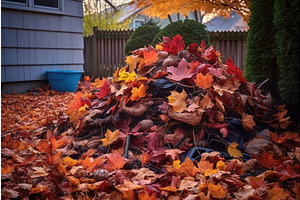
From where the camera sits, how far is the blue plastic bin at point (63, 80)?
5552 mm

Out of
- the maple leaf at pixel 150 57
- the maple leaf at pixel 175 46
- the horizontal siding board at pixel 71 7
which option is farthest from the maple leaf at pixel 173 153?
the horizontal siding board at pixel 71 7

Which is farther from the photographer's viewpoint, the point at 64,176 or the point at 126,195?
the point at 64,176

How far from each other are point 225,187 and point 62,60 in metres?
5.47

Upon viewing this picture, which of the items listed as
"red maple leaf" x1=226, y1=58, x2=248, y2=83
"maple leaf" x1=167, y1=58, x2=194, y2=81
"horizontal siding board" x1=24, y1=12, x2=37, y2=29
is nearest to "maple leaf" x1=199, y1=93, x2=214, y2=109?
"maple leaf" x1=167, y1=58, x2=194, y2=81

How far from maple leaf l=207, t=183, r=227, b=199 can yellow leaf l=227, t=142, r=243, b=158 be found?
0.49 meters

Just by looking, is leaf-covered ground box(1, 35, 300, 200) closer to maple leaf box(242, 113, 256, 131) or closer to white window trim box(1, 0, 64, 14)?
maple leaf box(242, 113, 256, 131)

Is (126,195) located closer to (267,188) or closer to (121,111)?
(267,188)

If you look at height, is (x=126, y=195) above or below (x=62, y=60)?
below

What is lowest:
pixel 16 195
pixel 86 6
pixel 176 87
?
pixel 16 195

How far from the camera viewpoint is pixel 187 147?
71.8 inches

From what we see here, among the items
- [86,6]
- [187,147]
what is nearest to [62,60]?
[187,147]

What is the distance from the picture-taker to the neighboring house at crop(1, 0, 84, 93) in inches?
208

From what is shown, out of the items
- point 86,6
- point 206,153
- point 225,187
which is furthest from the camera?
point 86,6

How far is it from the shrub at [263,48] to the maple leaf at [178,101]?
111cm
